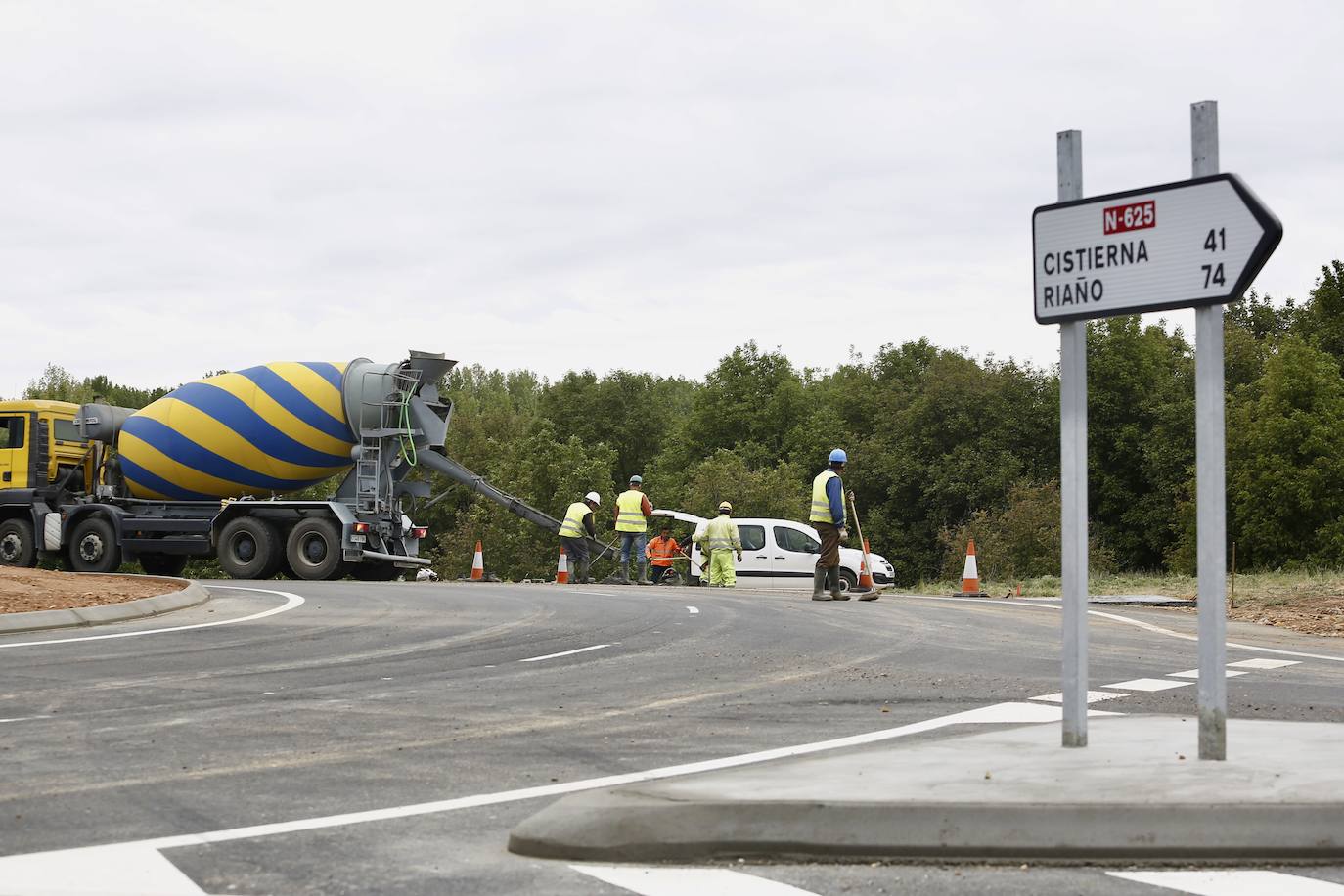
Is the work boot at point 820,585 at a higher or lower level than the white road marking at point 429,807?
higher

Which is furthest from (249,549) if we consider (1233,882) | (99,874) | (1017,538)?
(1017,538)

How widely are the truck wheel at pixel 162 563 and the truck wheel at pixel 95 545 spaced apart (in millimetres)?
957

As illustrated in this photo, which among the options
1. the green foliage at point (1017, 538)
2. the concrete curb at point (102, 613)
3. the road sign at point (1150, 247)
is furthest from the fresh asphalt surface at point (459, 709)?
the green foliage at point (1017, 538)

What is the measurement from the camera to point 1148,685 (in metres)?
11.0

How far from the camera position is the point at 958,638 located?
47.8 feet

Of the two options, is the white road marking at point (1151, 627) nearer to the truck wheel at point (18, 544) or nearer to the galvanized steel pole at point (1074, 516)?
the galvanized steel pole at point (1074, 516)

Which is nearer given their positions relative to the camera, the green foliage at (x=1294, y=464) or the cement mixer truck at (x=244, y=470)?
the cement mixer truck at (x=244, y=470)

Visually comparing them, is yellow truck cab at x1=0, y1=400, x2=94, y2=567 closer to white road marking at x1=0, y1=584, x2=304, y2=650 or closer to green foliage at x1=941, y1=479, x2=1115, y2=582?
white road marking at x1=0, y1=584, x2=304, y2=650

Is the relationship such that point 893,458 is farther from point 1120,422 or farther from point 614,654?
point 614,654

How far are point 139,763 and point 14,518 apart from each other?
80.6ft

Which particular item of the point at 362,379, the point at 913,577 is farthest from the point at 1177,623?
the point at 913,577

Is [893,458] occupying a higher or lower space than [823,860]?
higher

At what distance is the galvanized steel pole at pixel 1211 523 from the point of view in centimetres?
635

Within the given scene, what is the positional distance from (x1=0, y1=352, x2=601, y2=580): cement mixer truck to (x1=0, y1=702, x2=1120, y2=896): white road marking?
19.5m
